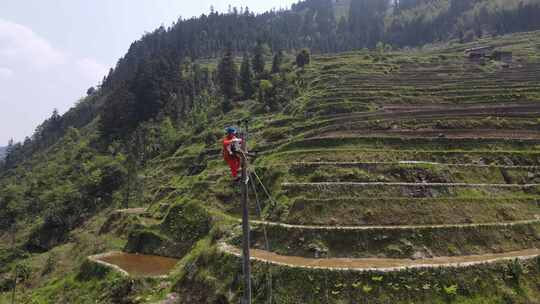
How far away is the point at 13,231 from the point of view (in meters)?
71.9

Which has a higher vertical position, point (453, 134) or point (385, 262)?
point (453, 134)

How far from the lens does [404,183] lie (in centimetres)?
3050

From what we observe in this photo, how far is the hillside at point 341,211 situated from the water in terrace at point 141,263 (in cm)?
24

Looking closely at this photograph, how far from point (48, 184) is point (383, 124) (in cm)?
6887

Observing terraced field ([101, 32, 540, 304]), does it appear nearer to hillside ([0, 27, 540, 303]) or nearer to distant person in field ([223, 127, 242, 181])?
hillside ([0, 27, 540, 303])

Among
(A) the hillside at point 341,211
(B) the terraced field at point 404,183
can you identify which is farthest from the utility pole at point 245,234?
(B) the terraced field at point 404,183

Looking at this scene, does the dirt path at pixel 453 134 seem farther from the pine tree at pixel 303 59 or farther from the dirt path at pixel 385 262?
the pine tree at pixel 303 59

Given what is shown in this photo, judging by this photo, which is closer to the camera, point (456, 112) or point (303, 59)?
point (456, 112)

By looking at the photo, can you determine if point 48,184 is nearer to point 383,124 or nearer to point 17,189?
point 17,189

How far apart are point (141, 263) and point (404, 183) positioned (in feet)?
72.0

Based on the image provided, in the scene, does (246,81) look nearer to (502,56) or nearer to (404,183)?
(502,56)

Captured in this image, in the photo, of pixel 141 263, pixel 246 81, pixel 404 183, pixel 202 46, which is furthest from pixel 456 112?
pixel 202 46

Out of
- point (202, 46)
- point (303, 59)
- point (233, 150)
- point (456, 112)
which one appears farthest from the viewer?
point (202, 46)

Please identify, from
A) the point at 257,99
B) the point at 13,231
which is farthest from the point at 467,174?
the point at 13,231
